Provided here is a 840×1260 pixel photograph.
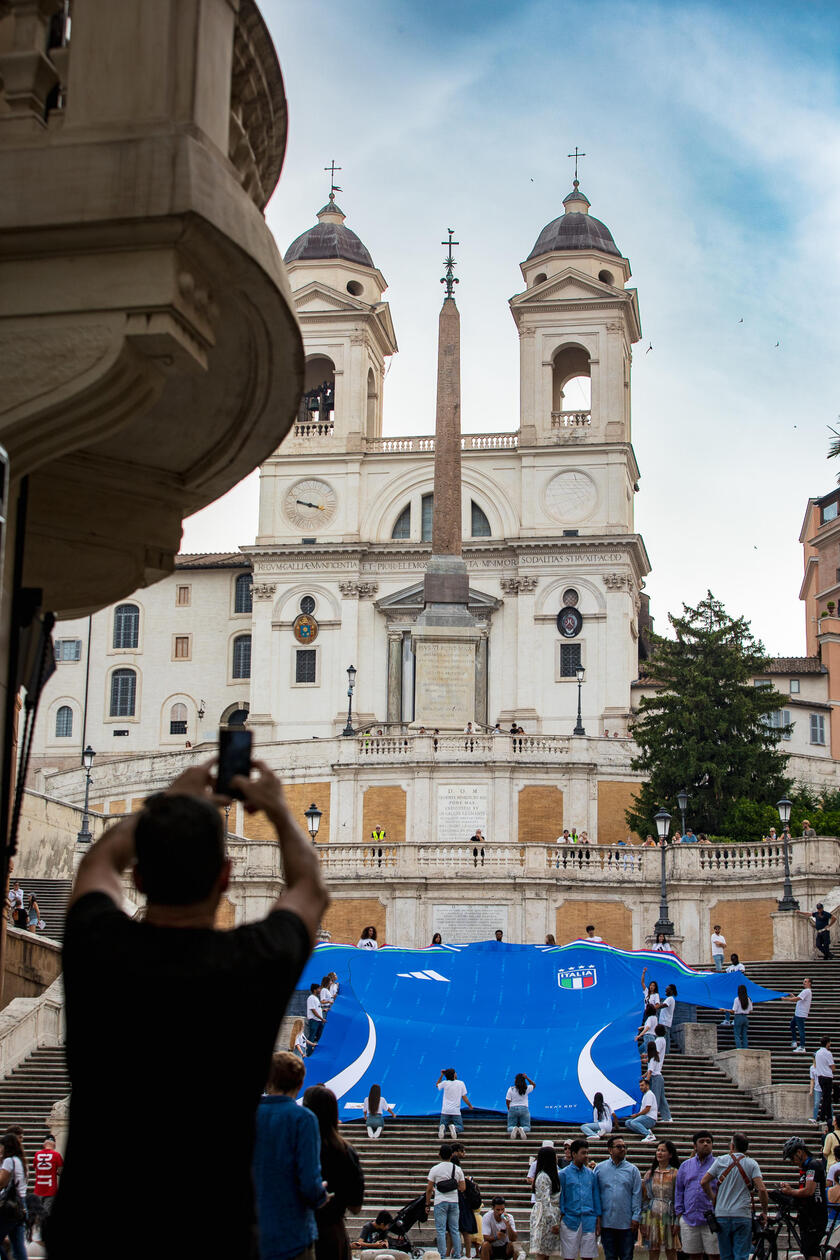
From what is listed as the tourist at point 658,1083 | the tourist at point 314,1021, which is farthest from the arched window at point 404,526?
the tourist at point 658,1083

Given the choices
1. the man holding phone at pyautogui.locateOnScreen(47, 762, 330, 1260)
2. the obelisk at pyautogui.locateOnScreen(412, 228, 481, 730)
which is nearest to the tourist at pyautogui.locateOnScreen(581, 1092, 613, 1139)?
the man holding phone at pyautogui.locateOnScreen(47, 762, 330, 1260)

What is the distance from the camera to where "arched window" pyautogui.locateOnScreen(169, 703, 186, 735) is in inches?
3093

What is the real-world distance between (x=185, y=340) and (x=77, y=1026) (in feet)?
10.9

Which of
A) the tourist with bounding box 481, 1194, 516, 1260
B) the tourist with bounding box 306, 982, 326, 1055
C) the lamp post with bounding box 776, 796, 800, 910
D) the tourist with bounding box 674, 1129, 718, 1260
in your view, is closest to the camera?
the tourist with bounding box 674, 1129, 718, 1260

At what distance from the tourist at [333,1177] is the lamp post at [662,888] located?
2941 cm

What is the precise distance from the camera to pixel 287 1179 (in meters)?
6.87

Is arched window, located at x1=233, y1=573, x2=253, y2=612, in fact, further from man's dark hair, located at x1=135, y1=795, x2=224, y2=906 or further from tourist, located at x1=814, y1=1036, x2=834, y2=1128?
man's dark hair, located at x1=135, y1=795, x2=224, y2=906

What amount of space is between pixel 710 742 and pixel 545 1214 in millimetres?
35222

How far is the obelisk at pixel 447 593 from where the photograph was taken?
205 ft

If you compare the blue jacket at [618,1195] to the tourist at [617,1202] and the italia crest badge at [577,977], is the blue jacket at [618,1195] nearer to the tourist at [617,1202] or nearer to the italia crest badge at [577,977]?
the tourist at [617,1202]

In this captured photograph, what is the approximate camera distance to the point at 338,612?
75.6 m

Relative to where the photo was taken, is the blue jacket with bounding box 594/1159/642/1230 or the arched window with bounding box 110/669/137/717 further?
the arched window with bounding box 110/669/137/717

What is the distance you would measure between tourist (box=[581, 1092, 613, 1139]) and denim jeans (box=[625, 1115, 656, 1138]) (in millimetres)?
298

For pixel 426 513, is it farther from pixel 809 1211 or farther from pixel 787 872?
pixel 809 1211
